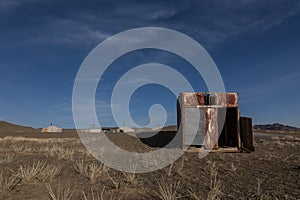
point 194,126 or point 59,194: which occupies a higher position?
point 194,126

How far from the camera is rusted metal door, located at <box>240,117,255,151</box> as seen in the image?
13.5 m

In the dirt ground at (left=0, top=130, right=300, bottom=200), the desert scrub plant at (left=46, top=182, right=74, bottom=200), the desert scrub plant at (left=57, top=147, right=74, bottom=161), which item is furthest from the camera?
the desert scrub plant at (left=57, top=147, right=74, bottom=161)

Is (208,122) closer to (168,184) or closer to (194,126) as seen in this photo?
(194,126)

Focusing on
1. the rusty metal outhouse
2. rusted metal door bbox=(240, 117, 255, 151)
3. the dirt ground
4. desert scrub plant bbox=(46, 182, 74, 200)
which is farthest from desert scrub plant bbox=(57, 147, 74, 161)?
rusted metal door bbox=(240, 117, 255, 151)

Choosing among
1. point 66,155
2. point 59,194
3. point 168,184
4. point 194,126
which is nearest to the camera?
point 59,194

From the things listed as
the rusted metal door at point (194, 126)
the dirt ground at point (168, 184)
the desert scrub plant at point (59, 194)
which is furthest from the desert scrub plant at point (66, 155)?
the rusted metal door at point (194, 126)

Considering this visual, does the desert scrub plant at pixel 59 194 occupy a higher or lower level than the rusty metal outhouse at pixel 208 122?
lower

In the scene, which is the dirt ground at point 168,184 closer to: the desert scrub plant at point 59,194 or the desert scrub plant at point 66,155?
the desert scrub plant at point 59,194

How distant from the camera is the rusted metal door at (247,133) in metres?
13.5

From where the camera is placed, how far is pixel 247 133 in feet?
45.7

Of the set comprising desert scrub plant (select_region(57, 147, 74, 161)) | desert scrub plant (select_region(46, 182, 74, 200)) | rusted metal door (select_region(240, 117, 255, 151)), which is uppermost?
rusted metal door (select_region(240, 117, 255, 151))

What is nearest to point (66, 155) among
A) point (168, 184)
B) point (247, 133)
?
point (168, 184)

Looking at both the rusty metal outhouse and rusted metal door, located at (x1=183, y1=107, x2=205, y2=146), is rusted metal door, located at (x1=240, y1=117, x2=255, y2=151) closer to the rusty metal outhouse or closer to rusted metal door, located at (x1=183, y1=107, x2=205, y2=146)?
the rusty metal outhouse

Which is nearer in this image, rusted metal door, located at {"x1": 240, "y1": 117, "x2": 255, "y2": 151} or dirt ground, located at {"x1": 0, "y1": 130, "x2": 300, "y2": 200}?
dirt ground, located at {"x1": 0, "y1": 130, "x2": 300, "y2": 200}
